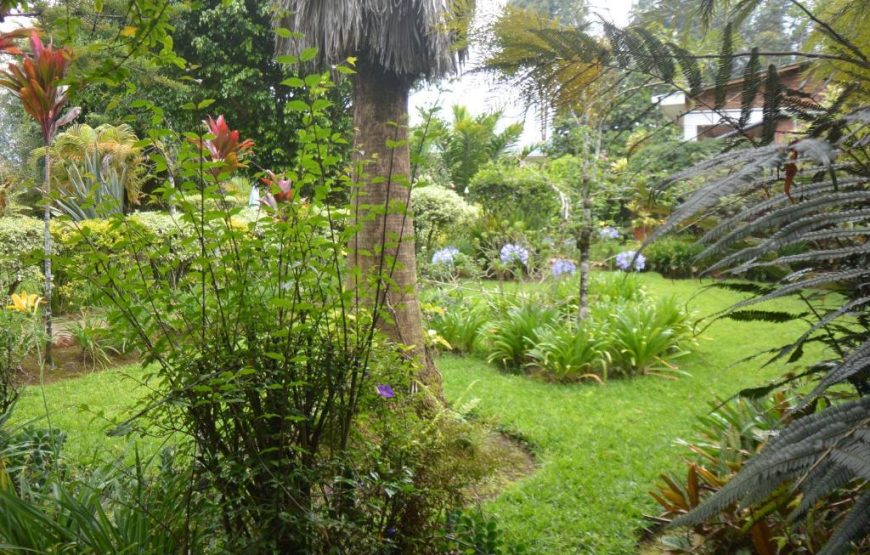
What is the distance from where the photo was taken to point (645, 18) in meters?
1.76

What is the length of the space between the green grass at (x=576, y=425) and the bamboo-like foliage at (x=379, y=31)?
232 cm

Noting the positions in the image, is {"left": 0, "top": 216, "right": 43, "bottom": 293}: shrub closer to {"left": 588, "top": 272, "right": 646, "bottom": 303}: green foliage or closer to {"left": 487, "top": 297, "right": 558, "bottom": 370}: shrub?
{"left": 487, "top": 297, "right": 558, "bottom": 370}: shrub

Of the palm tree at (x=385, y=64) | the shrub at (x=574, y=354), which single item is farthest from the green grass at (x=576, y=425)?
the palm tree at (x=385, y=64)

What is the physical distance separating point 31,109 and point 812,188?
4129mm

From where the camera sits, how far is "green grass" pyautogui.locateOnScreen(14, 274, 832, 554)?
2.74 m

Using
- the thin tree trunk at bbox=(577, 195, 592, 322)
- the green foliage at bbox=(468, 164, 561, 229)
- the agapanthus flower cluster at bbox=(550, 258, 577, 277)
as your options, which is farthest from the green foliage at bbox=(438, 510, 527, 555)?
the green foliage at bbox=(468, 164, 561, 229)

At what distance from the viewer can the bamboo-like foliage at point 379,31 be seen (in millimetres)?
3584

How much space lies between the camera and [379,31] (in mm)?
3650

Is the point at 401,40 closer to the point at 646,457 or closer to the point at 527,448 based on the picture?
the point at 527,448

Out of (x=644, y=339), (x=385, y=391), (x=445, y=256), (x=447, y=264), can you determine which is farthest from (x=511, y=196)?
(x=385, y=391)

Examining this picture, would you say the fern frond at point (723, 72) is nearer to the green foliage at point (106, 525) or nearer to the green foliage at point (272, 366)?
the green foliage at point (272, 366)

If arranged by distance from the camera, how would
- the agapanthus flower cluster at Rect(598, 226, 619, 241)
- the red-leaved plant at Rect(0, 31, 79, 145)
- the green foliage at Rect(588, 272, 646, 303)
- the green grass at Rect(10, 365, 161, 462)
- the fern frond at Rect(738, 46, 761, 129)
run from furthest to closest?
the agapanthus flower cluster at Rect(598, 226, 619, 241)
the green foliage at Rect(588, 272, 646, 303)
the green grass at Rect(10, 365, 161, 462)
the red-leaved plant at Rect(0, 31, 79, 145)
the fern frond at Rect(738, 46, 761, 129)

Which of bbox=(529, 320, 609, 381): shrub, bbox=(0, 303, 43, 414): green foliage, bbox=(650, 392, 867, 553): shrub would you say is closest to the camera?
bbox=(650, 392, 867, 553): shrub

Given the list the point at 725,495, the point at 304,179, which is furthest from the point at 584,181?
the point at 725,495
